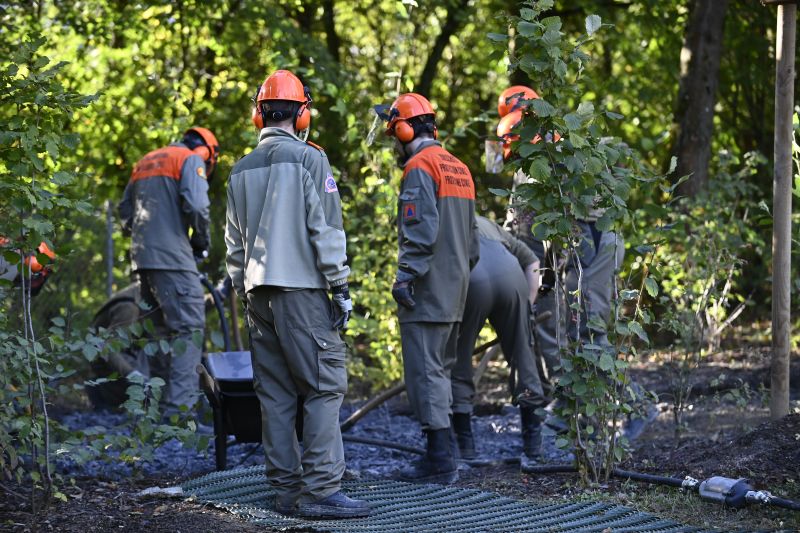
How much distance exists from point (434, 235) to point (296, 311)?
1208 mm

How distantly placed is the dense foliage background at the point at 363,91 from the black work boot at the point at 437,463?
265cm

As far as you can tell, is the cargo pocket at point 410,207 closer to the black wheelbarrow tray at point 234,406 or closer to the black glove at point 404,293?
the black glove at point 404,293

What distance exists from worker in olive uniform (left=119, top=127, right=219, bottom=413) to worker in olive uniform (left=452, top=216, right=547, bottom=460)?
2.34m

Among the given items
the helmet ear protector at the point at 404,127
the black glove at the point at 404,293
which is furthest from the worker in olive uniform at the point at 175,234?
the black glove at the point at 404,293

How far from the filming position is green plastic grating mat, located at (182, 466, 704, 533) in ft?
16.3

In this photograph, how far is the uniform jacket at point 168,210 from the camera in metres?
8.29

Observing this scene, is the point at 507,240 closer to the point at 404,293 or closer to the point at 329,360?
the point at 404,293

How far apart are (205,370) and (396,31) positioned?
425 inches

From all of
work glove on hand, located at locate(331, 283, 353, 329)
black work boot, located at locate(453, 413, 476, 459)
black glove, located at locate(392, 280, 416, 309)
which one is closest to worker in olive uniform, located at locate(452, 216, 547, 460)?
black work boot, located at locate(453, 413, 476, 459)

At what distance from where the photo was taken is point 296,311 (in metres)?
5.27

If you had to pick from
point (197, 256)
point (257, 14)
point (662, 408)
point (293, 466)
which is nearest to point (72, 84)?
point (257, 14)

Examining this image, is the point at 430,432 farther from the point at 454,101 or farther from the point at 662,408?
the point at 454,101

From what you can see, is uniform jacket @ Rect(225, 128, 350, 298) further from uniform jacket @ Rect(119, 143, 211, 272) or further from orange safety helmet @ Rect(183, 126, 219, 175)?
orange safety helmet @ Rect(183, 126, 219, 175)

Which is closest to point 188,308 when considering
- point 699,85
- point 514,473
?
point 514,473
